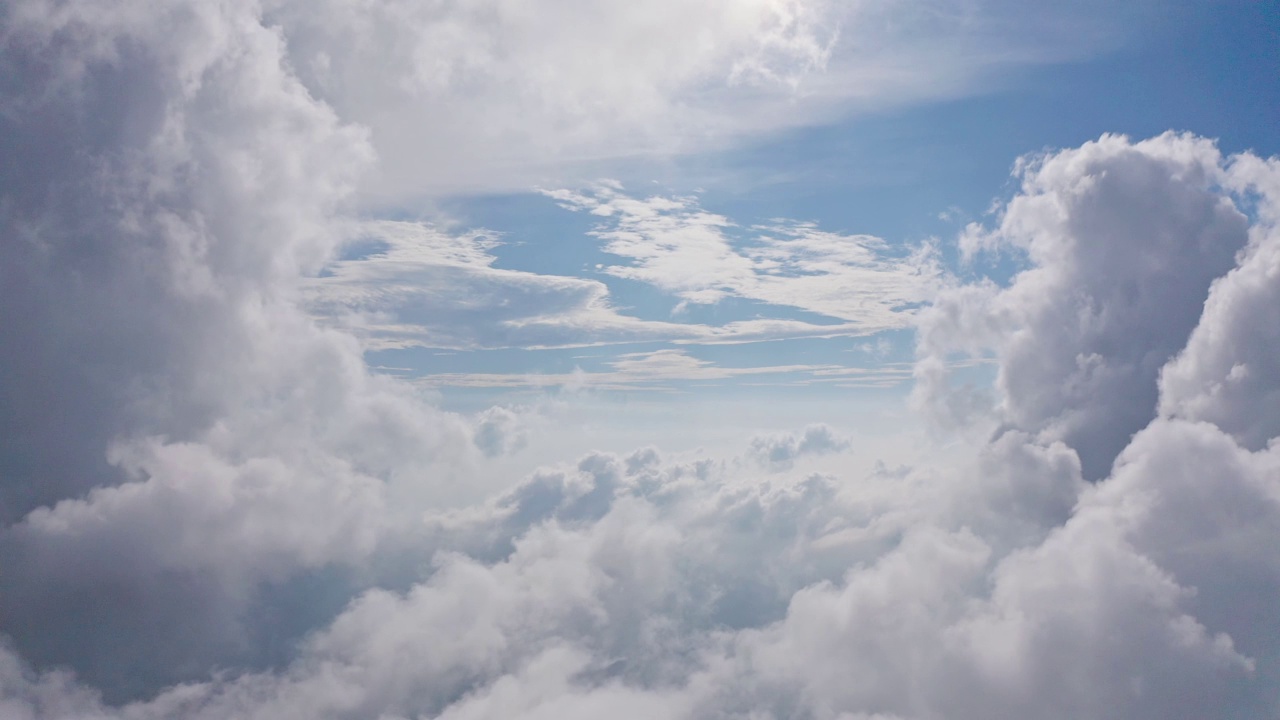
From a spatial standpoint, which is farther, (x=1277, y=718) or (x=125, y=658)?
(x=125, y=658)

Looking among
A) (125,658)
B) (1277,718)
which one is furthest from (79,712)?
Answer: (1277,718)

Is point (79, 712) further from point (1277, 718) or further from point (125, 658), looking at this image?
point (1277, 718)

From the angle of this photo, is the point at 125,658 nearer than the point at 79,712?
No
